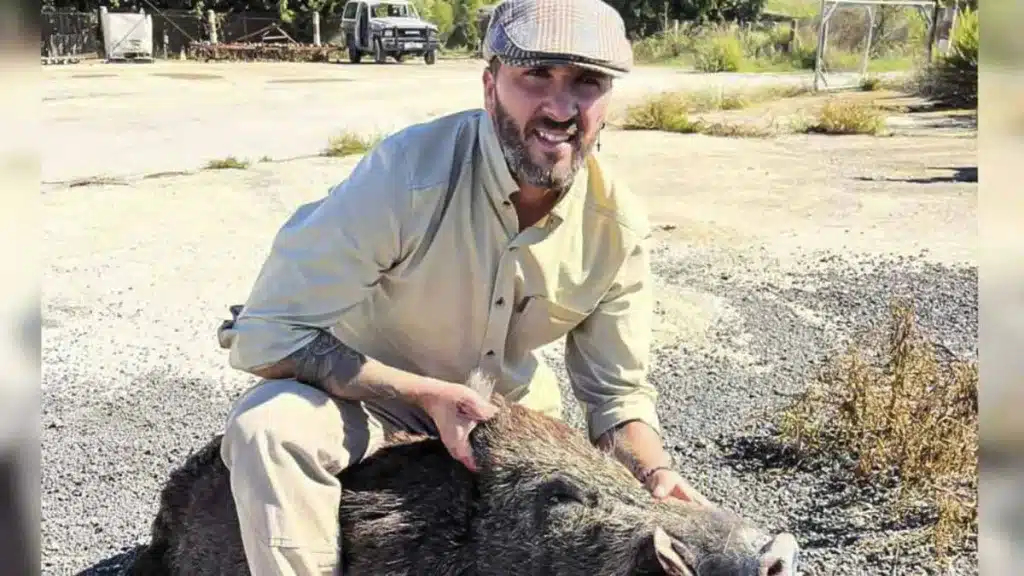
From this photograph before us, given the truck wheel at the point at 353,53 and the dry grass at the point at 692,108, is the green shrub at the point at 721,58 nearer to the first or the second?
the dry grass at the point at 692,108

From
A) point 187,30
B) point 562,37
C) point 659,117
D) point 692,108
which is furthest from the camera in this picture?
point 187,30

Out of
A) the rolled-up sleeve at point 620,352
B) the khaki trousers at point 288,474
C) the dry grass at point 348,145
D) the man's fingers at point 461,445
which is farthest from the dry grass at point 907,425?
the dry grass at point 348,145

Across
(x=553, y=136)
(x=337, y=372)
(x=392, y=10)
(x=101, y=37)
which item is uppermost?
(x=392, y=10)

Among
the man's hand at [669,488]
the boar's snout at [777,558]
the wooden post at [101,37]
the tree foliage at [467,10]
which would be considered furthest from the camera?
the tree foliage at [467,10]

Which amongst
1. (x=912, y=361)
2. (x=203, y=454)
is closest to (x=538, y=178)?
(x=203, y=454)

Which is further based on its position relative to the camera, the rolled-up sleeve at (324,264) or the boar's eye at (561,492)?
the rolled-up sleeve at (324,264)

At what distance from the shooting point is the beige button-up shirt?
10.3ft

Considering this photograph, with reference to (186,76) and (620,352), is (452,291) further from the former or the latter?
(186,76)

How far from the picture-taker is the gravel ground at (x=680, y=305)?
18.1 ft

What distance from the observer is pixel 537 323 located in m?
3.60

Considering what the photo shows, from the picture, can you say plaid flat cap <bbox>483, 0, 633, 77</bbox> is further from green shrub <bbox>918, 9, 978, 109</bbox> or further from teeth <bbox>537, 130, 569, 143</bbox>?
green shrub <bbox>918, 9, 978, 109</bbox>

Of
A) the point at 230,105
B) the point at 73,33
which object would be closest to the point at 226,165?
the point at 230,105

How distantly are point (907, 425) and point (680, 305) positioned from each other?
10.5 ft

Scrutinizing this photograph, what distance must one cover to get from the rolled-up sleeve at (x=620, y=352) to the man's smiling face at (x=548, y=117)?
1.76ft
